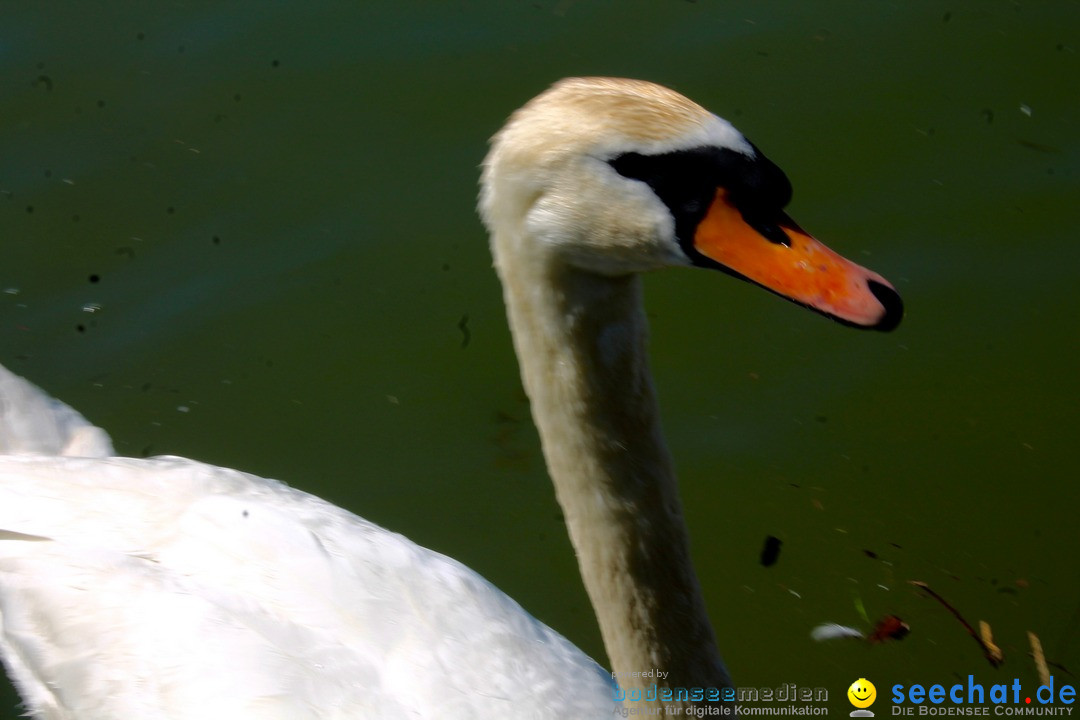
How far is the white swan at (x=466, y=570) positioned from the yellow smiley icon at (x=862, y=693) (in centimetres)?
83

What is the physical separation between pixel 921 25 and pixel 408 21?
227 centimetres

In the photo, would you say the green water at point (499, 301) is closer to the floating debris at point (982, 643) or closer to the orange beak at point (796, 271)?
the floating debris at point (982, 643)

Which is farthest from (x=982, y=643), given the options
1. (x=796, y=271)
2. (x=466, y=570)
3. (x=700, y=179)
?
(x=700, y=179)

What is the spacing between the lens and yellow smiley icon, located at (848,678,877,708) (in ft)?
11.1

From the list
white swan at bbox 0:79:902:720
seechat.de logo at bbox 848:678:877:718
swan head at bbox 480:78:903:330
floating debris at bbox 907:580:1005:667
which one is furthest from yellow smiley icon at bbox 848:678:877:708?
swan head at bbox 480:78:903:330

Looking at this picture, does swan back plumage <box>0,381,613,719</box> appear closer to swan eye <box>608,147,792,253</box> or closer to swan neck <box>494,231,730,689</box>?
swan neck <box>494,231,730,689</box>

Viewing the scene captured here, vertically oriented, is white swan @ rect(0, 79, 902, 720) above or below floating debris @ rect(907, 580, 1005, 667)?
above

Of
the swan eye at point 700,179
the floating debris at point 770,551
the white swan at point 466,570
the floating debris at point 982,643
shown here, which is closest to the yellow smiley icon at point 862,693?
the floating debris at point 982,643

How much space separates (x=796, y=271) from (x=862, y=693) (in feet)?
5.66

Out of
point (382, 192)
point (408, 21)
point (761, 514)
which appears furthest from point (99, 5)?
point (761, 514)

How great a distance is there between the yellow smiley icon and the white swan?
0.83m

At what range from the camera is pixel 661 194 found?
2.09 meters

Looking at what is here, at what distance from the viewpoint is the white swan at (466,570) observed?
2094 mm

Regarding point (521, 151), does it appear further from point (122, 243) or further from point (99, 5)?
point (99, 5)
